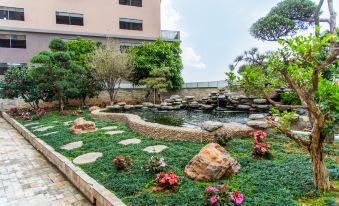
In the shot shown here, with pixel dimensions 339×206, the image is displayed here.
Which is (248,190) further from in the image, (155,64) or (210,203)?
(155,64)

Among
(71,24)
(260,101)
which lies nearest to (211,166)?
(260,101)

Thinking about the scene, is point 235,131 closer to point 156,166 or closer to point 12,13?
point 156,166

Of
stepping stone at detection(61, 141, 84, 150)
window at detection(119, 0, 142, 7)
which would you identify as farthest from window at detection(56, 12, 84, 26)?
stepping stone at detection(61, 141, 84, 150)

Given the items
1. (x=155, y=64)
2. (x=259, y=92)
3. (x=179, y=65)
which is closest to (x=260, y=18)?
(x=179, y=65)

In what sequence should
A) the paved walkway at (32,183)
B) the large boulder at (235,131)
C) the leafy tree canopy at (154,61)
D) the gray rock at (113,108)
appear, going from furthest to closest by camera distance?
the leafy tree canopy at (154,61) → the gray rock at (113,108) → the large boulder at (235,131) → the paved walkway at (32,183)

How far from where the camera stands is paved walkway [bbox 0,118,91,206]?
3996 millimetres

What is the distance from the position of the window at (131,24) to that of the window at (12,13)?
26.3 ft

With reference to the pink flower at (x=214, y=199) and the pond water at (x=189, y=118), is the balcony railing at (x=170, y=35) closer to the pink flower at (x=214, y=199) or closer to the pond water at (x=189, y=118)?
the pond water at (x=189, y=118)

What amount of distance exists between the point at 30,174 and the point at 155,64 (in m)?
12.8

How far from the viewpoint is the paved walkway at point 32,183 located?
400 cm

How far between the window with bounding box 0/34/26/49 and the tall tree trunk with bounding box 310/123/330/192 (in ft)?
70.4

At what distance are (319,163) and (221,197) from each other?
151 cm

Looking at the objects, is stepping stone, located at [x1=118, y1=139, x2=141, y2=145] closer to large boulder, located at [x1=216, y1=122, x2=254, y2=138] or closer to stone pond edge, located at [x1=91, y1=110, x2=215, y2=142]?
stone pond edge, located at [x1=91, y1=110, x2=215, y2=142]

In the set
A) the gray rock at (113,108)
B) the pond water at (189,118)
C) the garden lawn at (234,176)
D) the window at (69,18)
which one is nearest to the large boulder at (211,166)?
the garden lawn at (234,176)
